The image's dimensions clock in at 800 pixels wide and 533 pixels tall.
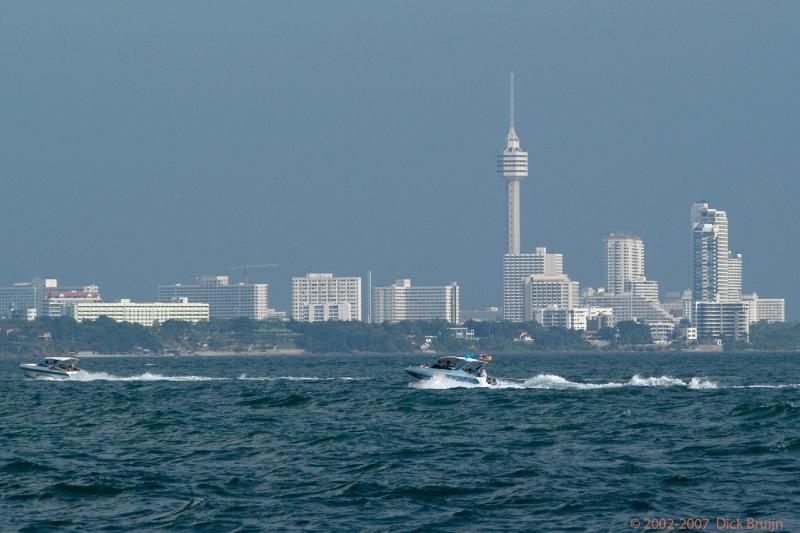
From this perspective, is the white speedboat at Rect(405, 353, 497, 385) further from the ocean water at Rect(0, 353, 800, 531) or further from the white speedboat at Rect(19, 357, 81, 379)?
the white speedboat at Rect(19, 357, 81, 379)

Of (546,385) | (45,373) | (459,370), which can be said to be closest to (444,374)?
(459,370)

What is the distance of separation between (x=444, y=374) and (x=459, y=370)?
1.08 m

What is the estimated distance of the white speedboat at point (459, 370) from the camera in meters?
103

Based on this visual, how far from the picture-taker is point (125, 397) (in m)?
94.3

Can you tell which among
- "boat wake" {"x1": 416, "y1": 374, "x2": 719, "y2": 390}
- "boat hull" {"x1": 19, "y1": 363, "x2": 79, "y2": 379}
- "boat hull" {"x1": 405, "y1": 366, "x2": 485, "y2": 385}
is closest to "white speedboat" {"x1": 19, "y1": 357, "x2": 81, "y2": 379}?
"boat hull" {"x1": 19, "y1": 363, "x2": 79, "y2": 379}

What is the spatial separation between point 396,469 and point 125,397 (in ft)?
154

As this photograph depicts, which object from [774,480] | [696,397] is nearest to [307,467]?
[774,480]

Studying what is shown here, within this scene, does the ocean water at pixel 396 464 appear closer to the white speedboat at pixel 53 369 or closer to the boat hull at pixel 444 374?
the boat hull at pixel 444 374

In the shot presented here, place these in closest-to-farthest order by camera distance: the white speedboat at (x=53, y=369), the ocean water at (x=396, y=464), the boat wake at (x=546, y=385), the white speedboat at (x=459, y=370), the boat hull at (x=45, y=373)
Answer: the ocean water at (x=396, y=464) → the boat wake at (x=546, y=385) → the white speedboat at (x=459, y=370) → the boat hull at (x=45, y=373) → the white speedboat at (x=53, y=369)

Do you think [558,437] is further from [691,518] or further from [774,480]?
[691,518]

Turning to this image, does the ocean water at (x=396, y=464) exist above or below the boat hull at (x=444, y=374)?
below

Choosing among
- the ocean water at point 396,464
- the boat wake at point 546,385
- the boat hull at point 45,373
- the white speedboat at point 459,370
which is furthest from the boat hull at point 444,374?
the boat hull at point 45,373

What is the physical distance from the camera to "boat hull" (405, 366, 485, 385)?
103 meters

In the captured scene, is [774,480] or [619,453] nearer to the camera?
[774,480]
